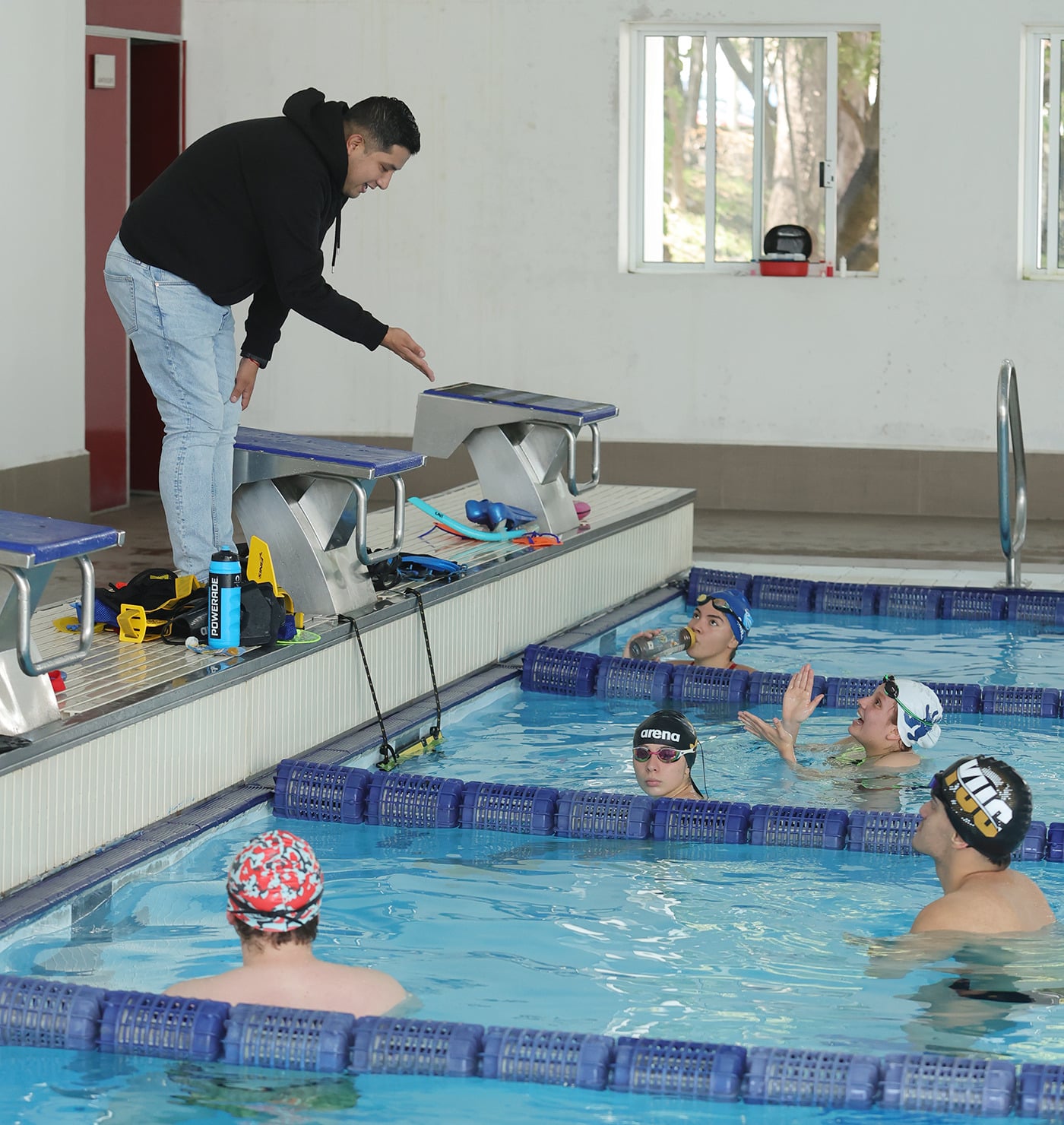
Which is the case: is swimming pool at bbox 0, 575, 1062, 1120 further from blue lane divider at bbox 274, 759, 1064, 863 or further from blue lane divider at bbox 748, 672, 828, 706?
blue lane divider at bbox 748, 672, 828, 706

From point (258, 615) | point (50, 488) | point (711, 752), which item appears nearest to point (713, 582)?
point (711, 752)

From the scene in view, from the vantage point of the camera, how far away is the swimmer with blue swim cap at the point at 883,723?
229 inches

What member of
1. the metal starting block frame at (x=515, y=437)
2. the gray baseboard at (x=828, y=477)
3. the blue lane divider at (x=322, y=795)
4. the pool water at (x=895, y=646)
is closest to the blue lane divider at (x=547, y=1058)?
the blue lane divider at (x=322, y=795)

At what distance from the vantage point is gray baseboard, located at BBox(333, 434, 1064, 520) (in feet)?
38.1

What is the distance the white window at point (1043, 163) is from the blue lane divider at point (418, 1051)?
925 centimetres

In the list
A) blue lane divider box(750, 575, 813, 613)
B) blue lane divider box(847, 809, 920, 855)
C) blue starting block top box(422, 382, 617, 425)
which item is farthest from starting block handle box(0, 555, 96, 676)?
blue lane divider box(750, 575, 813, 613)

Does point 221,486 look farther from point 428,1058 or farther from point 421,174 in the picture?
point 421,174

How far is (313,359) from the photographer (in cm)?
1227

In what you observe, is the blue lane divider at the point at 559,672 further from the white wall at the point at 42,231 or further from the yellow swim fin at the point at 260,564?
the white wall at the point at 42,231

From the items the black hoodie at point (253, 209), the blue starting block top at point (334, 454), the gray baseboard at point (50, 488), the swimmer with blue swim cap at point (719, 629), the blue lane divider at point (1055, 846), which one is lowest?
the blue lane divider at point (1055, 846)

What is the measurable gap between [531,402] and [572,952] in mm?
3957

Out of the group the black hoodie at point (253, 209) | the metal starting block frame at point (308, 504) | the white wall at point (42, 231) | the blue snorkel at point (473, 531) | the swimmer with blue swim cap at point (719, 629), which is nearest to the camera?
the black hoodie at point (253, 209)

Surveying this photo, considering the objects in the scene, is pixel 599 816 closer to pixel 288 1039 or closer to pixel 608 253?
pixel 288 1039

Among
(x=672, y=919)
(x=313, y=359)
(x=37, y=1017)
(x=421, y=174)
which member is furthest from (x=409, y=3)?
(x=37, y=1017)
